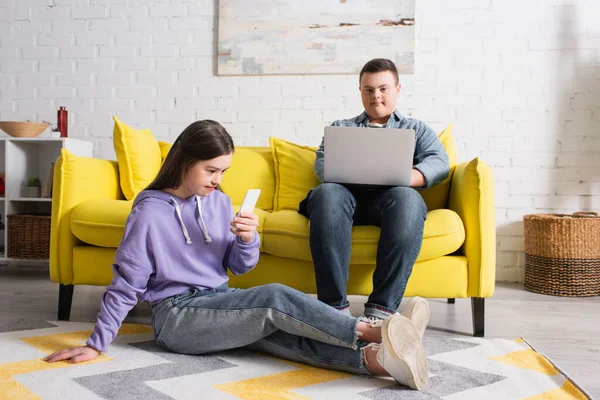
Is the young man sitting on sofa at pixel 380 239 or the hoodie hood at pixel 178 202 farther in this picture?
the young man sitting on sofa at pixel 380 239

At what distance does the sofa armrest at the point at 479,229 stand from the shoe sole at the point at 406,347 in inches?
30.5

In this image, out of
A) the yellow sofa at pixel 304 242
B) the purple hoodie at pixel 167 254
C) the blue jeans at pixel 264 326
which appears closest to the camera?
the blue jeans at pixel 264 326

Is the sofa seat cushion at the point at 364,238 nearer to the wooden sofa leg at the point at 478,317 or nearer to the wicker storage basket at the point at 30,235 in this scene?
the wooden sofa leg at the point at 478,317

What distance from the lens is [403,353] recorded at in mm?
1465

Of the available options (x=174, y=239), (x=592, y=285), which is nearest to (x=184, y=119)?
(x=174, y=239)

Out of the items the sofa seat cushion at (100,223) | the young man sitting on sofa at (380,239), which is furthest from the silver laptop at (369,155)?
the sofa seat cushion at (100,223)

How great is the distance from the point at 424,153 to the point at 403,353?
3.72 ft

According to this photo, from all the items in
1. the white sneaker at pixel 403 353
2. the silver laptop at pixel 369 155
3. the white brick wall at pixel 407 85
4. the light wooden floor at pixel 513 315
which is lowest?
the light wooden floor at pixel 513 315

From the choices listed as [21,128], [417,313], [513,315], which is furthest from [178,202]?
[21,128]

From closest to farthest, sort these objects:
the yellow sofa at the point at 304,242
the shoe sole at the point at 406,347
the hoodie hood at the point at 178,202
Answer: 1. the shoe sole at the point at 406,347
2. the hoodie hood at the point at 178,202
3. the yellow sofa at the point at 304,242

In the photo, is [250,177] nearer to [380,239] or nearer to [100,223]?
[100,223]

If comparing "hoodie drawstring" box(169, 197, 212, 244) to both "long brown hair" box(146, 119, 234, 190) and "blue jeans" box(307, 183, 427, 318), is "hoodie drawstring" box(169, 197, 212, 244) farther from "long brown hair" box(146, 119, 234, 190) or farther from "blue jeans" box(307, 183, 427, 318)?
"blue jeans" box(307, 183, 427, 318)

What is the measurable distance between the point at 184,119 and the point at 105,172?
1.14m

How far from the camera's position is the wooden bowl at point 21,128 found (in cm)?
348
